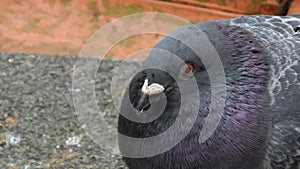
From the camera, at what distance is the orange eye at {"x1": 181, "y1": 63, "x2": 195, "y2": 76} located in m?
3.50

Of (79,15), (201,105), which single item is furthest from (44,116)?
(201,105)

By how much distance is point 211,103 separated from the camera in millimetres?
3549

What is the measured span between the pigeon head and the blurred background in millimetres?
2671

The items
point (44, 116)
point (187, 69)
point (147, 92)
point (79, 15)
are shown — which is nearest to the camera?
point (147, 92)

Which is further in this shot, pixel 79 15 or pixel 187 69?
pixel 79 15

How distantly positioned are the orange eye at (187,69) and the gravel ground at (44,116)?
173cm

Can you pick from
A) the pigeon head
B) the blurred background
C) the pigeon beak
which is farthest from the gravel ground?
the pigeon beak

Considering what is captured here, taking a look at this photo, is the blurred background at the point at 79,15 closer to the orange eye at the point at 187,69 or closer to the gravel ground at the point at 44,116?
the gravel ground at the point at 44,116

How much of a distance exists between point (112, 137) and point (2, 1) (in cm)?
200

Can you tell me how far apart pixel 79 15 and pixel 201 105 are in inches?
123

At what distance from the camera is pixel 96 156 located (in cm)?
514

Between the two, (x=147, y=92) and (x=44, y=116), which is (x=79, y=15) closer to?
(x=44, y=116)

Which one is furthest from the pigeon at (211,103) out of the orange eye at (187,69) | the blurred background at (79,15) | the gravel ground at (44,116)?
the blurred background at (79,15)

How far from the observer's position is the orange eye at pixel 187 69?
11.5 ft
